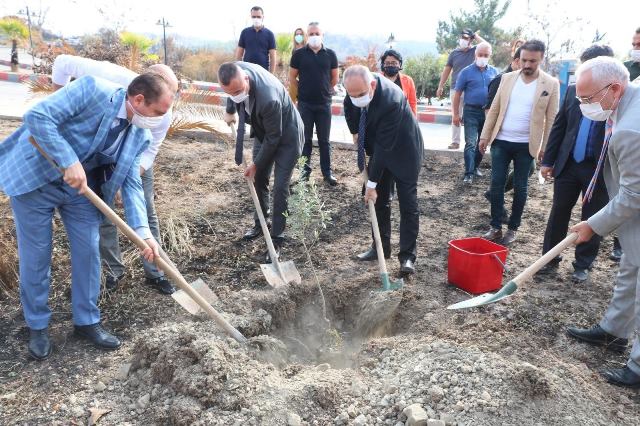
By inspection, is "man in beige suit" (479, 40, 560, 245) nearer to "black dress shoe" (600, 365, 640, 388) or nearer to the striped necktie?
the striped necktie

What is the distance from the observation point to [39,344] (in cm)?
315

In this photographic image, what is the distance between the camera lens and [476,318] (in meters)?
3.54

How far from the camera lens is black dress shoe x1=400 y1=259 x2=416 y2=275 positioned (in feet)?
13.8

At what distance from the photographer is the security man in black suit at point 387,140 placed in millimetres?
3736

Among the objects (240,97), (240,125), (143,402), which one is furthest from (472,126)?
(143,402)

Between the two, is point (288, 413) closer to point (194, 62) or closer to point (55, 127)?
point (55, 127)

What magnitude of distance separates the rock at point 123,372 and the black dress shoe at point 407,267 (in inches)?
86.1

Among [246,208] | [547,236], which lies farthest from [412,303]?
[246,208]

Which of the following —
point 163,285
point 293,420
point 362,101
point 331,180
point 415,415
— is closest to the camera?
point 415,415

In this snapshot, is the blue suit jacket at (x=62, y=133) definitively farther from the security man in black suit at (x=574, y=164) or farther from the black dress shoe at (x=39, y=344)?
the security man in black suit at (x=574, y=164)

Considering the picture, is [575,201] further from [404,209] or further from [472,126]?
[472,126]

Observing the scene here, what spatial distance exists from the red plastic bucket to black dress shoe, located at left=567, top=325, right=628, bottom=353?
68 cm

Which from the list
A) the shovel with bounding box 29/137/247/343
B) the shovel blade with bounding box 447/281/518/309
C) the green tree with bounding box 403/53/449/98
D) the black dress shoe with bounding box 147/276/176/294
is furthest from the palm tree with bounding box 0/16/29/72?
the shovel blade with bounding box 447/281/518/309

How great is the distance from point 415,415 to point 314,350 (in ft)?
4.06
